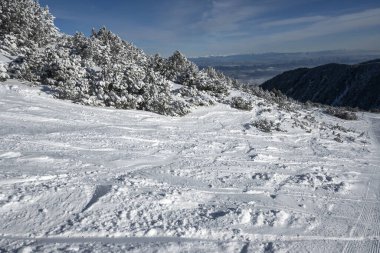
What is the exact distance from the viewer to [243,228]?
5.24 metres

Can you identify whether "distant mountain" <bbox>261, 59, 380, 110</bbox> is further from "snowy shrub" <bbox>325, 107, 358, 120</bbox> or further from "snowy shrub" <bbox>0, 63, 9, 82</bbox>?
"snowy shrub" <bbox>0, 63, 9, 82</bbox>

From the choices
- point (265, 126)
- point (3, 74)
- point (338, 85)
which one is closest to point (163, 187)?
point (265, 126)

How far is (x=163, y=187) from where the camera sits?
256 inches

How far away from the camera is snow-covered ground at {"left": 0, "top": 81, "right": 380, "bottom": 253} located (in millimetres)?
4785

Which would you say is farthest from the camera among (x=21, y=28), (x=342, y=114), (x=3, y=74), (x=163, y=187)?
(x=342, y=114)

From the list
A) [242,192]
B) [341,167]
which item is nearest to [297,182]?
[242,192]

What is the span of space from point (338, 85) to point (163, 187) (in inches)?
2739

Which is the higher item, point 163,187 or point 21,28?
point 21,28

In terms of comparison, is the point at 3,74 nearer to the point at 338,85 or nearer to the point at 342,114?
the point at 342,114

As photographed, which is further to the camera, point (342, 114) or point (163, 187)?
point (342, 114)

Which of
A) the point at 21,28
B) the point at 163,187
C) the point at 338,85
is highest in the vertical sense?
the point at 21,28

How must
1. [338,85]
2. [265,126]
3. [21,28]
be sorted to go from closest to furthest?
1. [265,126]
2. [21,28]
3. [338,85]

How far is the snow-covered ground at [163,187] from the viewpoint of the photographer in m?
4.79

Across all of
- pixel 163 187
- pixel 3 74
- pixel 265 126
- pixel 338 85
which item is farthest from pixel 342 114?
pixel 338 85
